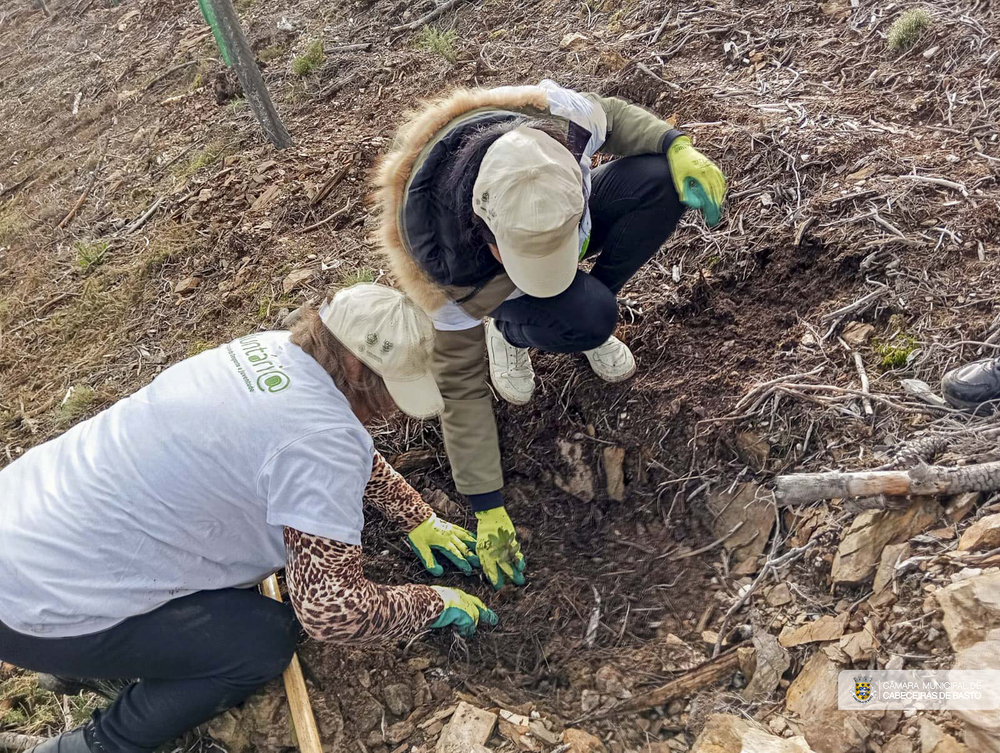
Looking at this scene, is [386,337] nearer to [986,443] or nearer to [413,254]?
[413,254]

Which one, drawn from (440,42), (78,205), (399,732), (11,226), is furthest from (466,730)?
(11,226)

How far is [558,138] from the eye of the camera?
1861 millimetres

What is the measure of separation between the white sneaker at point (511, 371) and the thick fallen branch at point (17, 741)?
63.9 inches

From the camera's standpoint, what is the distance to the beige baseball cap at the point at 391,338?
155 cm

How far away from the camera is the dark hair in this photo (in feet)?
5.64

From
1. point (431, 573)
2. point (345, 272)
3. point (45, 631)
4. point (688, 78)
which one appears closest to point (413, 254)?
point (431, 573)

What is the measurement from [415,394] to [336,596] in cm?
48

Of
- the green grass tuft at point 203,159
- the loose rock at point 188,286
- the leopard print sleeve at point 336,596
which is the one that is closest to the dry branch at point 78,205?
the green grass tuft at point 203,159

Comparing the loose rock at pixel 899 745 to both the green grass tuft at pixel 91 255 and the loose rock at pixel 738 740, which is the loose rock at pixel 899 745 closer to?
the loose rock at pixel 738 740

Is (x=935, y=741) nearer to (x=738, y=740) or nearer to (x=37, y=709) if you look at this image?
(x=738, y=740)

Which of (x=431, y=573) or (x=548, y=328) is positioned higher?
(x=548, y=328)

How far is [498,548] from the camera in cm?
208

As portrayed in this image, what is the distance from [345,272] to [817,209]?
191 cm

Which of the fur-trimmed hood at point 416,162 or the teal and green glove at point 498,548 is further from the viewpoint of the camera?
the teal and green glove at point 498,548
